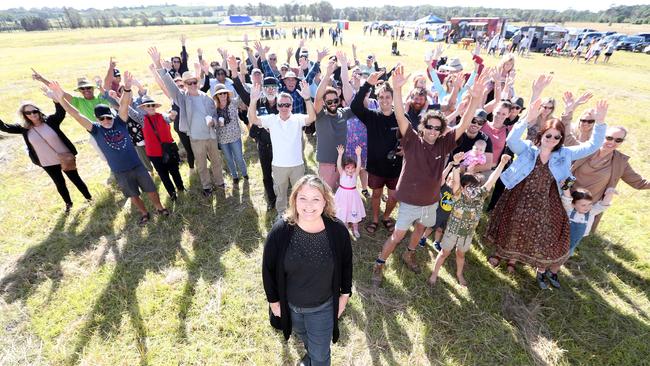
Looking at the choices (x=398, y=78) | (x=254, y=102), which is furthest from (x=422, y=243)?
(x=254, y=102)

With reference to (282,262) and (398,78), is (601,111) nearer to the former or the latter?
(398,78)

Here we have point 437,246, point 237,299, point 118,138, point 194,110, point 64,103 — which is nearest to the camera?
point 237,299

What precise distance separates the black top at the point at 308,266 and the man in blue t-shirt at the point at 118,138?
4.25m

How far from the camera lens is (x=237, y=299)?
4562 mm

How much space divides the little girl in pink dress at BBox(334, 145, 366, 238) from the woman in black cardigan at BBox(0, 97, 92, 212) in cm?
543

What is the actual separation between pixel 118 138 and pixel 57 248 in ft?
7.75

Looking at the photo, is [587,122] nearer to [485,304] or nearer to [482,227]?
[482,227]

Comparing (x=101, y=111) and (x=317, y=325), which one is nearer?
(x=317, y=325)

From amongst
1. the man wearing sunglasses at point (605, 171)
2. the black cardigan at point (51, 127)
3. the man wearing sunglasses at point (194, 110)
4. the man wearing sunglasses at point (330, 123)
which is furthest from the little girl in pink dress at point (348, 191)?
the black cardigan at point (51, 127)

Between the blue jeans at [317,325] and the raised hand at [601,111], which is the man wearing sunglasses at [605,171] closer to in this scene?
the raised hand at [601,111]

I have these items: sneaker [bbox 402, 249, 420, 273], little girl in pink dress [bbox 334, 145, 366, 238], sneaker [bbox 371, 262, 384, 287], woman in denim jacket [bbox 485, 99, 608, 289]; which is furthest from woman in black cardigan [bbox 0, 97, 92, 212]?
woman in denim jacket [bbox 485, 99, 608, 289]

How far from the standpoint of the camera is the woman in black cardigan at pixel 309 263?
2727 mm

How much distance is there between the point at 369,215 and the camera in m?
6.43

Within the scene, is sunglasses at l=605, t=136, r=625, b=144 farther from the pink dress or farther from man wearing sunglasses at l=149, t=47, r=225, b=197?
man wearing sunglasses at l=149, t=47, r=225, b=197
